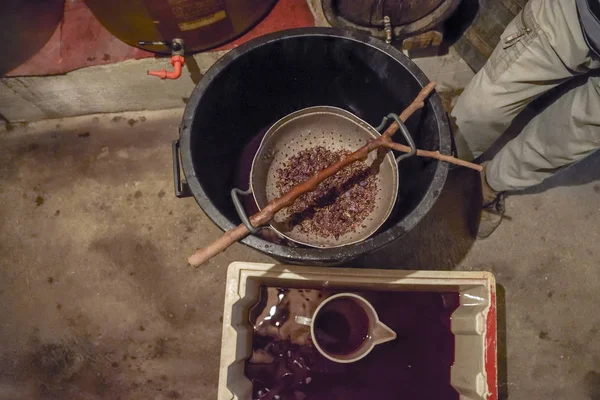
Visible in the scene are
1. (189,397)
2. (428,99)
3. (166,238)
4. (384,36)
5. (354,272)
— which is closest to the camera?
(428,99)

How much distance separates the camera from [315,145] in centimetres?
152

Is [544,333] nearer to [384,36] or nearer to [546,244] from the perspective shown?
[546,244]

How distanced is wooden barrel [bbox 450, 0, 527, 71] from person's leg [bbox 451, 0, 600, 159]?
210 millimetres

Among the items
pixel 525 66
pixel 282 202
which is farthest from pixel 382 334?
pixel 525 66

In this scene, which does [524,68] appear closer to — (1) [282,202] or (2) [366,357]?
(1) [282,202]

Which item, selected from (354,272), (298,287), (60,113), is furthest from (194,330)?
(60,113)

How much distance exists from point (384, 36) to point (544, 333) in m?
1.40

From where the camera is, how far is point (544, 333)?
1.85 meters

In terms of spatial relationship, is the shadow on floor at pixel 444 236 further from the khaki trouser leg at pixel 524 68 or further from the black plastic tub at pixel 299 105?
the black plastic tub at pixel 299 105

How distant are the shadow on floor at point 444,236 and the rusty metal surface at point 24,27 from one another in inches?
62.3

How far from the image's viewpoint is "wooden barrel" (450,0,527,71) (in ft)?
5.32

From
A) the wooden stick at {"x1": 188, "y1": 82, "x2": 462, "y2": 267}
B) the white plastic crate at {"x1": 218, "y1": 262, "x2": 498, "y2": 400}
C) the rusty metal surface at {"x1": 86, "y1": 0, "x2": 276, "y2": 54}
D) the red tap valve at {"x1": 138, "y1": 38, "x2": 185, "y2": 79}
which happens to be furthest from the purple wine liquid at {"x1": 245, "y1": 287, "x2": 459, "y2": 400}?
the rusty metal surface at {"x1": 86, "y1": 0, "x2": 276, "y2": 54}

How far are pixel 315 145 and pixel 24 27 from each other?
130cm

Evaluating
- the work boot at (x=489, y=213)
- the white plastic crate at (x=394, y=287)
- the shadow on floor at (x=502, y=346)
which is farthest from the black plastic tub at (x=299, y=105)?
the shadow on floor at (x=502, y=346)
